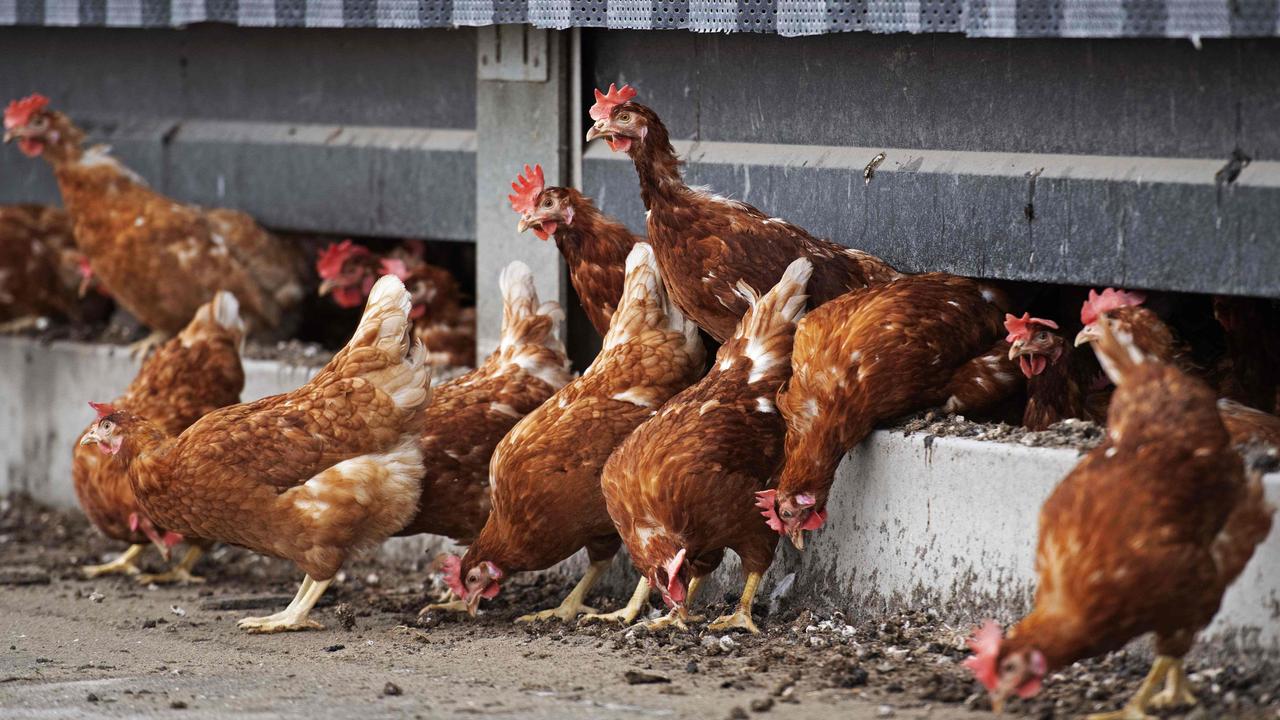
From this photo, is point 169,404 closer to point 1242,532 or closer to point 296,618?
point 296,618

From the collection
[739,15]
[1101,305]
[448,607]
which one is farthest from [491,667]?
[739,15]

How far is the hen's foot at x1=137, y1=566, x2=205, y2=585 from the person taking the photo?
692cm

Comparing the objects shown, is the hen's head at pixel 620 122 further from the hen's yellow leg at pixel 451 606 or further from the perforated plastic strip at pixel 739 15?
the hen's yellow leg at pixel 451 606

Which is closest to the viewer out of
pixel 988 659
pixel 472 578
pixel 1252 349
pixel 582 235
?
pixel 988 659

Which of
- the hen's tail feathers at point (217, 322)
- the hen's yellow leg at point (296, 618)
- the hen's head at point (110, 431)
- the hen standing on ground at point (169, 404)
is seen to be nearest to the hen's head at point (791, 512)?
the hen's yellow leg at point (296, 618)

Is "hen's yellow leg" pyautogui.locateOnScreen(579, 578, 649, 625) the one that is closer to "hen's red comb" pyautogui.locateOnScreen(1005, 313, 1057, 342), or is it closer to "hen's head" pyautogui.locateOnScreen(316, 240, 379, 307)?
"hen's red comb" pyautogui.locateOnScreen(1005, 313, 1057, 342)

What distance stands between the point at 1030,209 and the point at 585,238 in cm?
172

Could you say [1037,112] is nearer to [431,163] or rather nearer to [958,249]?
[958,249]

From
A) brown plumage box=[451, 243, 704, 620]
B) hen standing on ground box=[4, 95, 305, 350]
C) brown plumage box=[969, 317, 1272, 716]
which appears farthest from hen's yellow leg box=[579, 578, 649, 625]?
hen standing on ground box=[4, 95, 305, 350]

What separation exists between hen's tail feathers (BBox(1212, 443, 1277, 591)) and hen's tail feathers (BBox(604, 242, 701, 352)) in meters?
2.34

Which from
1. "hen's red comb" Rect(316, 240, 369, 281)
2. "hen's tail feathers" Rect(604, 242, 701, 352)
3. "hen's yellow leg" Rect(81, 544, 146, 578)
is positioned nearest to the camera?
"hen's tail feathers" Rect(604, 242, 701, 352)

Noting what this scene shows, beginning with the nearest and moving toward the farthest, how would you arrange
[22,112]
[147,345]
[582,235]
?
[582,235]
[22,112]
[147,345]

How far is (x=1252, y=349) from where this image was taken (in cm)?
562

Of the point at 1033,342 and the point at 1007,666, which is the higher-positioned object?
the point at 1033,342
